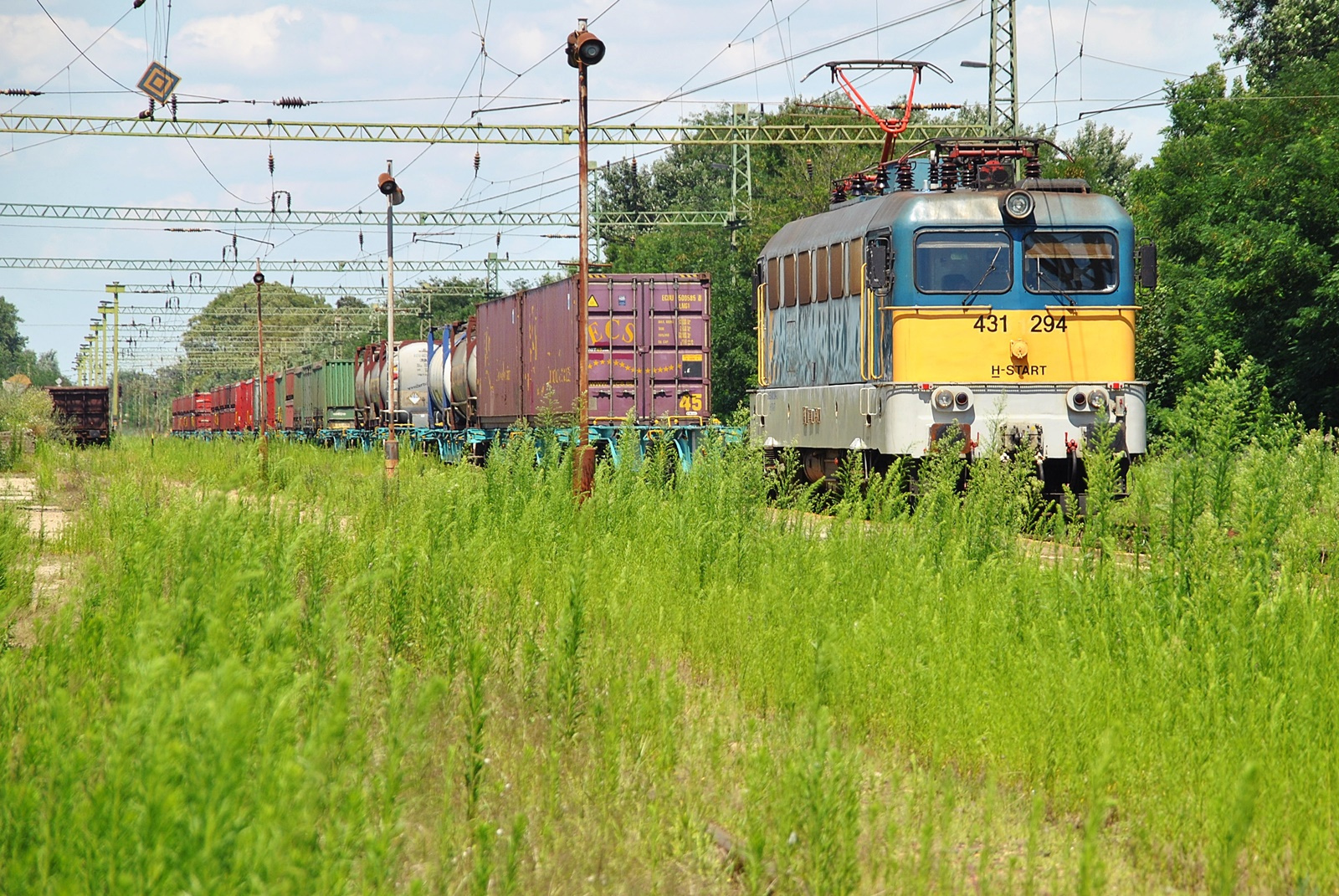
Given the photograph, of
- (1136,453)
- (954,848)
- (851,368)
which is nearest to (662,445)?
(851,368)

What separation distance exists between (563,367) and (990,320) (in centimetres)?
1019

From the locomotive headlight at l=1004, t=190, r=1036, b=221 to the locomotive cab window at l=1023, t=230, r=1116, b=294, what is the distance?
0.91 feet

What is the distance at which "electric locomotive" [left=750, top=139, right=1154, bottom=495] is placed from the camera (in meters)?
13.7

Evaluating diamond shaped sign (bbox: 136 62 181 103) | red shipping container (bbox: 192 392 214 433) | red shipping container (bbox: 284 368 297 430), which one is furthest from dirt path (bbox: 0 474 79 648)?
red shipping container (bbox: 192 392 214 433)

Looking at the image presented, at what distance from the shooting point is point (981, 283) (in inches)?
563

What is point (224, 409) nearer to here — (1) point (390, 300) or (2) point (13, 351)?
(1) point (390, 300)

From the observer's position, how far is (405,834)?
4.30 metres

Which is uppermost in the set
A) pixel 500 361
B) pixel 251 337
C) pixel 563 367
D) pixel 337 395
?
pixel 251 337

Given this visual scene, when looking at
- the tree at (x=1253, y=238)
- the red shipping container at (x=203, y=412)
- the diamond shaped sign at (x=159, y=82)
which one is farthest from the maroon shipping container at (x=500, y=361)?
the red shipping container at (x=203, y=412)

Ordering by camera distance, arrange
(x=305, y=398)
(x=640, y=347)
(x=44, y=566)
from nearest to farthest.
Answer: (x=44, y=566) → (x=640, y=347) → (x=305, y=398)

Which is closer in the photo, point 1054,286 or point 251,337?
point 1054,286

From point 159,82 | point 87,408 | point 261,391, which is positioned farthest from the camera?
point 87,408

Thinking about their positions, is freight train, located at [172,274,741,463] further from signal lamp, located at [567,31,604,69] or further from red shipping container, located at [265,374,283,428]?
red shipping container, located at [265,374,283,428]

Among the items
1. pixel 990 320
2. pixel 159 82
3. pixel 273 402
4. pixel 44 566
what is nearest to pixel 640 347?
pixel 990 320
